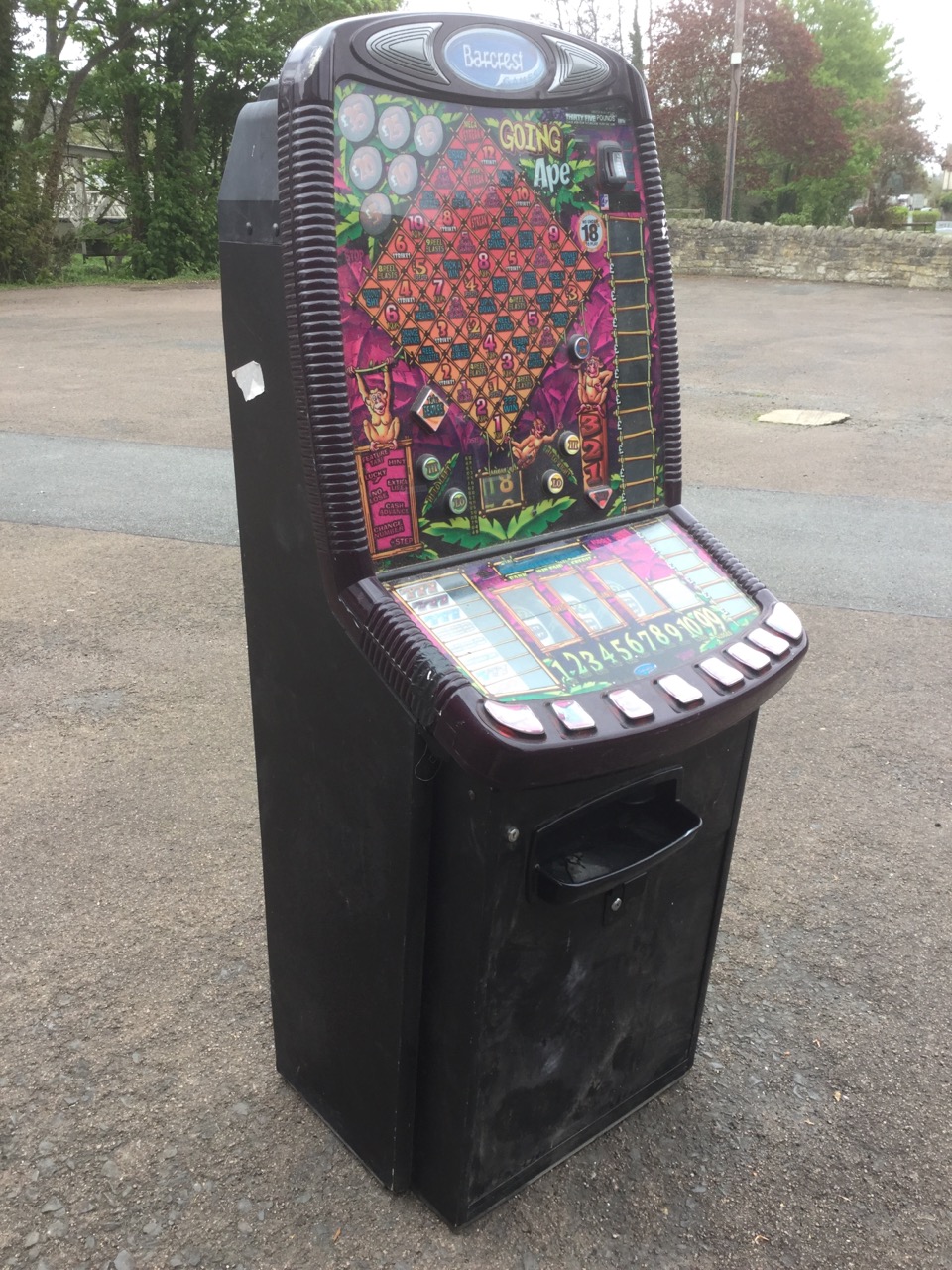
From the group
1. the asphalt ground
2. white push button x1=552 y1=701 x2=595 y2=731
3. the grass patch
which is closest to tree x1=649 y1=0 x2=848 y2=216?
the grass patch

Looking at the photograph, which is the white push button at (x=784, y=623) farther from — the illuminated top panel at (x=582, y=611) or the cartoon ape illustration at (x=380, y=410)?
the cartoon ape illustration at (x=380, y=410)

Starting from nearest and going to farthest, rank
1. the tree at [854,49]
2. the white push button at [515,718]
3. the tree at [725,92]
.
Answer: the white push button at [515,718], the tree at [725,92], the tree at [854,49]

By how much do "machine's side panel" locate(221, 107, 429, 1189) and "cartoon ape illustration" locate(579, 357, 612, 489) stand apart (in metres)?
0.51

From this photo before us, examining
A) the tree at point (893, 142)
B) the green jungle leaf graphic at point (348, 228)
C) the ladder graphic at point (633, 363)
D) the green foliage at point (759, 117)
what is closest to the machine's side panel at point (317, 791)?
the green jungle leaf graphic at point (348, 228)

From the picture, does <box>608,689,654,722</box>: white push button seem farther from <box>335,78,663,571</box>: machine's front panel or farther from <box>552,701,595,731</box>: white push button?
<box>335,78,663,571</box>: machine's front panel

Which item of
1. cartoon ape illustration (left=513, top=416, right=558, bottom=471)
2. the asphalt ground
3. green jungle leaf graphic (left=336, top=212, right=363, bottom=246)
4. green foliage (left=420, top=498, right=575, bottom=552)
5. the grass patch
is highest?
green jungle leaf graphic (left=336, top=212, right=363, bottom=246)

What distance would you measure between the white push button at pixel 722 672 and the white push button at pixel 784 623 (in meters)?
0.19

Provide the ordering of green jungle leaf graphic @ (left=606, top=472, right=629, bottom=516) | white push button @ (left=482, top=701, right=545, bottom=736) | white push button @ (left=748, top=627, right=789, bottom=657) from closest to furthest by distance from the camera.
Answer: white push button @ (left=482, top=701, right=545, bottom=736)
white push button @ (left=748, top=627, right=789, bottom=657)
green jungle leaf graphic @ (left=606, top=472, right=629, bottom=516)

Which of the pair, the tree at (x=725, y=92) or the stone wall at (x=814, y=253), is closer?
the stone wall at (x=814, y=253)

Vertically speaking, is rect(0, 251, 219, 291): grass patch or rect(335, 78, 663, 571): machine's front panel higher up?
rect(335, 78, 663, 571): machine's front panel

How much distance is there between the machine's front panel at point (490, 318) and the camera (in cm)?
150

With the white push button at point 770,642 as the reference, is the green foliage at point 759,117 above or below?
above

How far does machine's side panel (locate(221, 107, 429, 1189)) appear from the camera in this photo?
165 centimetres

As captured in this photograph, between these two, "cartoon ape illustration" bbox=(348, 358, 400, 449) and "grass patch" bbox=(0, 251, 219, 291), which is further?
"grass patch" bbox=(0, 251, 219, 291)
